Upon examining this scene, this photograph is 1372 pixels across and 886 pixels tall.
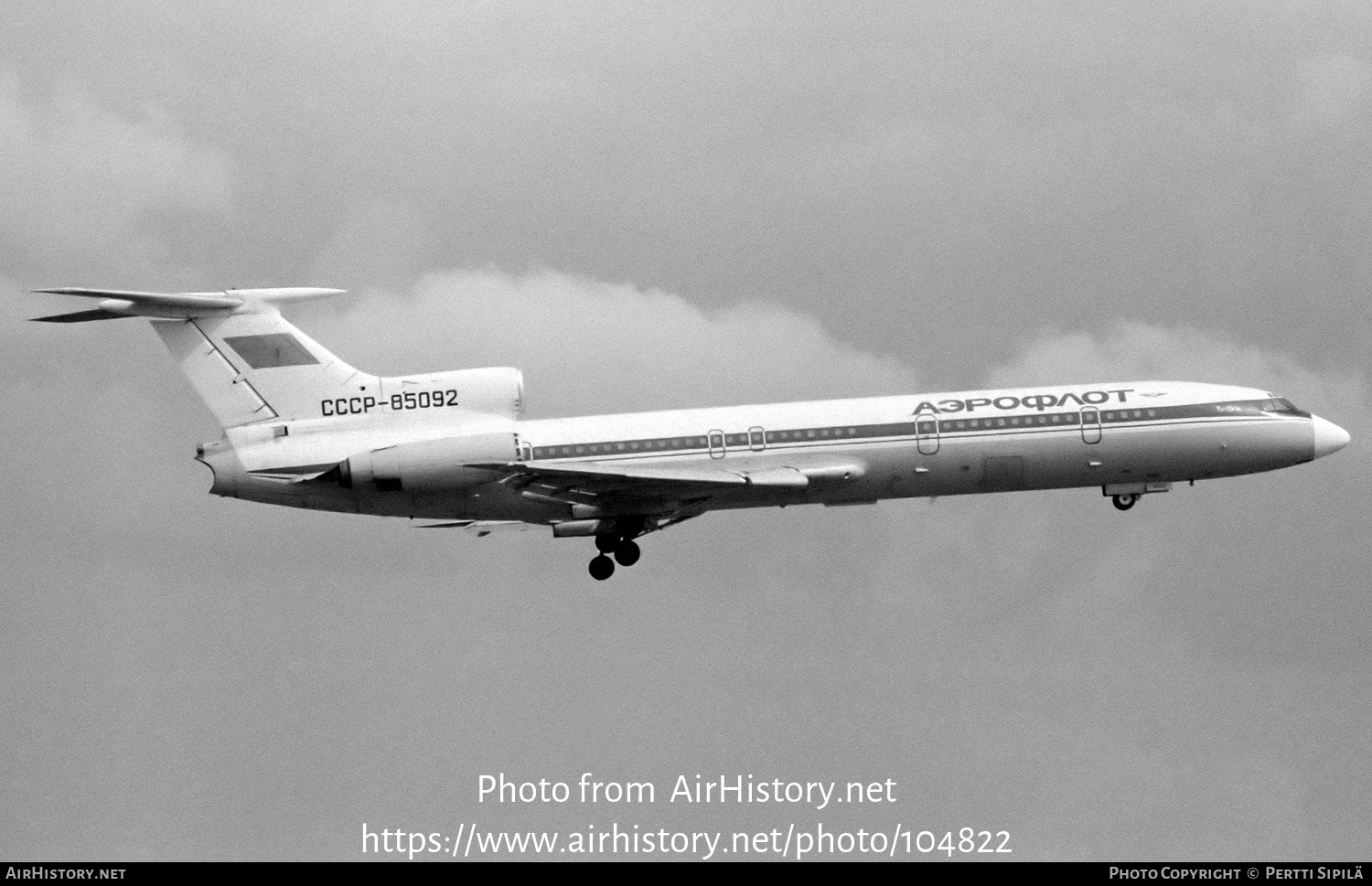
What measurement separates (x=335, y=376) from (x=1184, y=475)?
20291 millimetres

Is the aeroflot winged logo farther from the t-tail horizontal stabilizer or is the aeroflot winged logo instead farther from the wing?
the t-tail horizontal stabilizer

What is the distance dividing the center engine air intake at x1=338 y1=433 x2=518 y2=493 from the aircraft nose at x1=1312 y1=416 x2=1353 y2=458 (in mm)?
19651

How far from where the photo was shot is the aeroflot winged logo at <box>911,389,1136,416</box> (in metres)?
40.5

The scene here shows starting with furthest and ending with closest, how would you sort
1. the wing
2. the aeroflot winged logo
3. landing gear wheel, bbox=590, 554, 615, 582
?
1. landing gear wheel, bbox=590, 554, 615, 582
2. the aeroflot winged logo
3. the wing

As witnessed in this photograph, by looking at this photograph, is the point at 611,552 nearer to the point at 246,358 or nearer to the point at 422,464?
the point at 422,464

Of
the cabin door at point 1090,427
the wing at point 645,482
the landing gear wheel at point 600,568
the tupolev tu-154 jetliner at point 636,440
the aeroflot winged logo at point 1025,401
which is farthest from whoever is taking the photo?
the landing gear wheel at point 600,568

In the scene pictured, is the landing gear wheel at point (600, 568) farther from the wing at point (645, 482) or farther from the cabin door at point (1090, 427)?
the cabin door at point (1090, 427)

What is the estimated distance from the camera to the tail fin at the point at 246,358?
41.2m

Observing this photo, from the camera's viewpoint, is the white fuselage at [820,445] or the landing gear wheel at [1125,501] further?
the landing gear wheel at [1125,501]

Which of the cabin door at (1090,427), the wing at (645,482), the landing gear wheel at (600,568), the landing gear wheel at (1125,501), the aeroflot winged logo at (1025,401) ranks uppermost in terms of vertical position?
the aeroflot winged logo at (1025,401)

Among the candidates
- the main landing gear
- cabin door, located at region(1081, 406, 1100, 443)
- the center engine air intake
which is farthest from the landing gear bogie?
the center engine air intake

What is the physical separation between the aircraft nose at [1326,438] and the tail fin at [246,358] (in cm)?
2257

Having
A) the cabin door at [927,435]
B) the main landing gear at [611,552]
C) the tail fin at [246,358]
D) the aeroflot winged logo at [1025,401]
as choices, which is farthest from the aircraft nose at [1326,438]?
the tail fin at [246,358]
